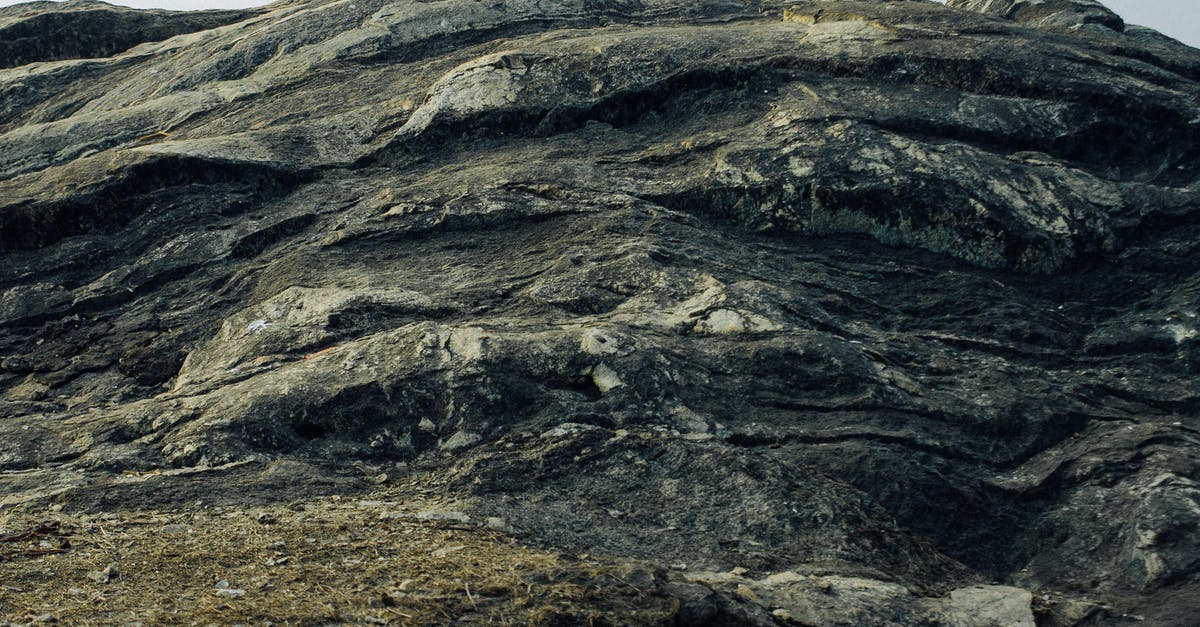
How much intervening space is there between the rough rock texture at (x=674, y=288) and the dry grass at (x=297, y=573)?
1.89 feet

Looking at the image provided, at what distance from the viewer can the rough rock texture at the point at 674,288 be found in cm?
888

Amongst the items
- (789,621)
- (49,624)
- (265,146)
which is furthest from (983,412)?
(265,146)

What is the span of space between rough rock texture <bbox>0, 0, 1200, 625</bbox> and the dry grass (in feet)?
1.89

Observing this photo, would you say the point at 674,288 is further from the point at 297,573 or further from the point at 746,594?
the point at 297,573

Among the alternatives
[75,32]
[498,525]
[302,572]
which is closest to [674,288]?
[498,525]

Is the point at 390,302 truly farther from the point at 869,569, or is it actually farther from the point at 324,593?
the point at 869,569

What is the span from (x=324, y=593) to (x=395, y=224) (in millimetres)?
6730

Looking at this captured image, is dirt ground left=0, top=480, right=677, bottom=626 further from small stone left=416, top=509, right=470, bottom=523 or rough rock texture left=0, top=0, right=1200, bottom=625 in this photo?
rough rock texture left=0, top=0, right=1200, bottom=625

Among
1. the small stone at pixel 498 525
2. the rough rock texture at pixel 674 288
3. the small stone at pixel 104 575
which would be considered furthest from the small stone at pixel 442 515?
the small stone at pixel 104 575

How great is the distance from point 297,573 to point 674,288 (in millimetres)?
5524

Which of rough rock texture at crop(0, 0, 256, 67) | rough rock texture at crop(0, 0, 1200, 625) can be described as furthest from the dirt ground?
rough rock texture at crop(0, 0, 256, 67)

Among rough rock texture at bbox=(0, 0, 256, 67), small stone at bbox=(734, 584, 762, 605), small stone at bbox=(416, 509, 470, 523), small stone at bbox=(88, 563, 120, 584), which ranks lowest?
small stone at bbox=(416, 509, 470, 523)

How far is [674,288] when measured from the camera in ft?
36.9

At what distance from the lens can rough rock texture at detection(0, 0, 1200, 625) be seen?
8.88 meters
